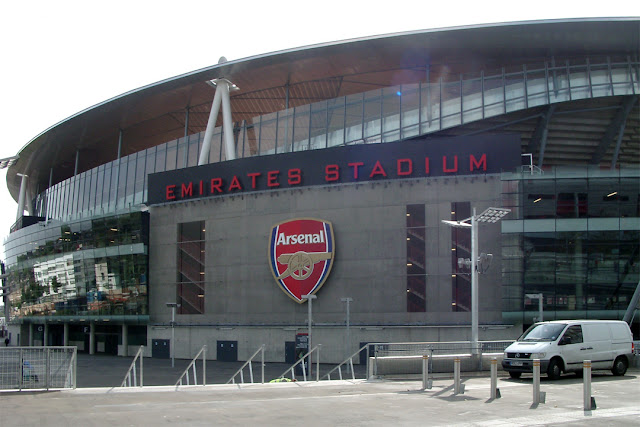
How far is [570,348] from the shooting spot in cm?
2327

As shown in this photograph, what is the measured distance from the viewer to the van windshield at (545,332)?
76.6 feet

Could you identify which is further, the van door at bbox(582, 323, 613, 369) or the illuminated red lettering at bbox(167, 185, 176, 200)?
the illuminated red lettering at bbox(167, 185, 176, 200)

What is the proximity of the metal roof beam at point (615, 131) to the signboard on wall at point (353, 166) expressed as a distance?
10.4 meters

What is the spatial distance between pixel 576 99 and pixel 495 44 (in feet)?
22.2

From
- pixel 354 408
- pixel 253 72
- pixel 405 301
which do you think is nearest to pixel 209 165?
pixel 253 72

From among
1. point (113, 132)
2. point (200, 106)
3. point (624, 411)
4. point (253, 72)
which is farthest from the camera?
point (113, 132)

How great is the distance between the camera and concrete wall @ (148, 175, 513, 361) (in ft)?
136

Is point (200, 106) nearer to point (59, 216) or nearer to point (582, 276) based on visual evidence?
point (59, 216)

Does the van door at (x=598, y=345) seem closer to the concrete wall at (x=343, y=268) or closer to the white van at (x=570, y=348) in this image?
the white van at (x=570, y=348)

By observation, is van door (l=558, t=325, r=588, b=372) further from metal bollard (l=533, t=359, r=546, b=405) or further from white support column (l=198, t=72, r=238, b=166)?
white support column (l=198, t=72, r=238, b=166)

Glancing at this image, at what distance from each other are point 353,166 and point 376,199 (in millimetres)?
2721

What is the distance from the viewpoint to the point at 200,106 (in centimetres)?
6100

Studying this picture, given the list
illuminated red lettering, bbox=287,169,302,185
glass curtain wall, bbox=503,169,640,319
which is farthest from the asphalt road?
illuminated red lettering, bbox=287,169,302,185

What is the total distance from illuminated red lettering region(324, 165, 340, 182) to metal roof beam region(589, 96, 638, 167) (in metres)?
19.2
